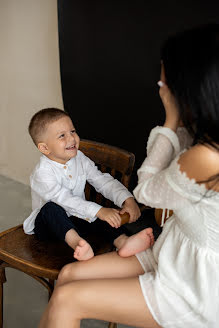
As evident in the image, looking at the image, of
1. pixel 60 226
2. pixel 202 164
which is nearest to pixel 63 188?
pixel 60 226

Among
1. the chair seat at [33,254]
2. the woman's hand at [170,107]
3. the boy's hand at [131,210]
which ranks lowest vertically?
the chair seat at [33,254]

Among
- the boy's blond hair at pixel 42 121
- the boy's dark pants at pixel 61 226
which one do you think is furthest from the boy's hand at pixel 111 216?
the boy's blond hair at pixel 42 121

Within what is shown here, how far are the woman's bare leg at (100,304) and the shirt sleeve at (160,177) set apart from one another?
0.24 meters

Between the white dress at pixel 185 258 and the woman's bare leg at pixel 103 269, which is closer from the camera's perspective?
the white dress at pixel 185 258

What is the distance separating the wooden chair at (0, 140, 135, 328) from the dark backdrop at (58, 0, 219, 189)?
0.39m

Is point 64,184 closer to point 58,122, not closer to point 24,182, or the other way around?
point 58,122

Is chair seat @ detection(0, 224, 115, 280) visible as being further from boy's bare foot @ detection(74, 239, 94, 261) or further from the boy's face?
the boy's face

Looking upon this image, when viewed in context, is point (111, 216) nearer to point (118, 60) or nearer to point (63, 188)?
point (63, 188)

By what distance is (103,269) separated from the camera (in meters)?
1.20

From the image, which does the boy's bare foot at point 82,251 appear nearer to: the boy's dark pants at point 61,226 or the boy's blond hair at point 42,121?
the boy's dark pants at point 61,226

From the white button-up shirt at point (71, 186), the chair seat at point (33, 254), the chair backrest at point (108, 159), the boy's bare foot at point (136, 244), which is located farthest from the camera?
the chair backrest at point (108, 159)

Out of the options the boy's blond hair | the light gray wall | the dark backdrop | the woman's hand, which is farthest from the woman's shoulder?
the light gray wall

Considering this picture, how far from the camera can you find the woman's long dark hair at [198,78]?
0.97 meters

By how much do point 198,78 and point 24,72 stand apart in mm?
2308
